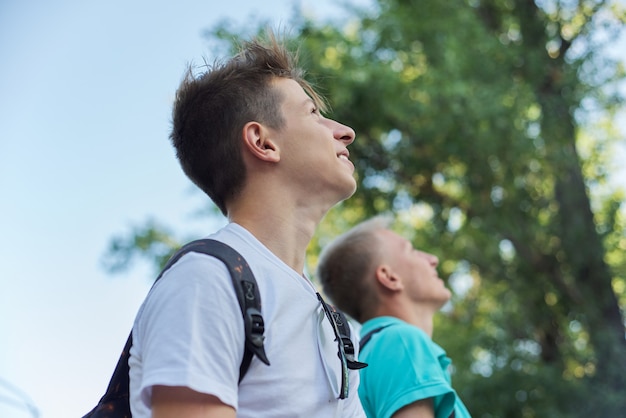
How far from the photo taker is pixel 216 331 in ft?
4.10

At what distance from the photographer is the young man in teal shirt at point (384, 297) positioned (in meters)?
2.33

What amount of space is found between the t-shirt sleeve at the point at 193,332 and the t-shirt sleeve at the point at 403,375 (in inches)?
39.4

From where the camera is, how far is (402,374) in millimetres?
2240

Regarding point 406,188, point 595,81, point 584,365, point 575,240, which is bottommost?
point 584,365

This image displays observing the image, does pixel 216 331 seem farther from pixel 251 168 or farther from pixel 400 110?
pixel 400 110

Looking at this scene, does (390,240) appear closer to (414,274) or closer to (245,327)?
(414,274)

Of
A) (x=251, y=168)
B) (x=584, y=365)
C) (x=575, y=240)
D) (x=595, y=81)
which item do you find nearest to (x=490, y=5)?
(x=595, y=81)

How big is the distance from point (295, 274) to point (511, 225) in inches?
239

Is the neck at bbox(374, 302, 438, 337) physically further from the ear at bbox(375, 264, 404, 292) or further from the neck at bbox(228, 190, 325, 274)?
the neck at bbox(228, 190, 325, 274)

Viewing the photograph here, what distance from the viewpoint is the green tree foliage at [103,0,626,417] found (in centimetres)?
703

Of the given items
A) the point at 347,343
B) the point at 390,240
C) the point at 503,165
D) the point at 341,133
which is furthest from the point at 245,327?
the point at 503,165

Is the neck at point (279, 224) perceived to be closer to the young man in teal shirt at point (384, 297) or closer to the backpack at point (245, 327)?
the backpack at point (245, 327)

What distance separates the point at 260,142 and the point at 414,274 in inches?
53.3

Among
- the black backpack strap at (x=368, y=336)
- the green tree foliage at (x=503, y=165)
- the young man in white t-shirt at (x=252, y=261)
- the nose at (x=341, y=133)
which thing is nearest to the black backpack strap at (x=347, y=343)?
the young man in white t-shirt at (x=252, y=261)
